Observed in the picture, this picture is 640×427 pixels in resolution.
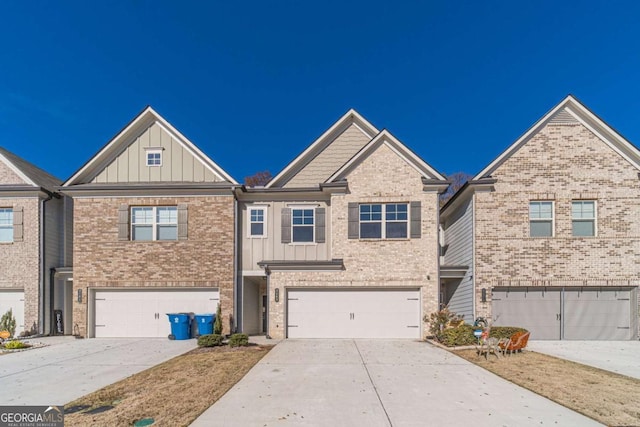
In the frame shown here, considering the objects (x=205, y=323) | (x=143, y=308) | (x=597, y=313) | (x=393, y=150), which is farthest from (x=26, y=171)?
(x=597, y=313)

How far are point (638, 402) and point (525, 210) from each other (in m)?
8.47

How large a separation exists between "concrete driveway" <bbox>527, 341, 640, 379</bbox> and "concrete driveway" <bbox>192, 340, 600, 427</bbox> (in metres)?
3.49

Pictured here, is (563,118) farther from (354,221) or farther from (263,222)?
(263,222)

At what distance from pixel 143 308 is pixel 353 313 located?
8.13 meters

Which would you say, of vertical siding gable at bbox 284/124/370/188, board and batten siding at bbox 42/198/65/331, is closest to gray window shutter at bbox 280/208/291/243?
vertical siding gable at bbox 284/124/370/188

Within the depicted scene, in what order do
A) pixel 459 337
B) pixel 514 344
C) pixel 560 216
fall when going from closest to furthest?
pixel 514 344
pixel 459 337
pixel 560 216

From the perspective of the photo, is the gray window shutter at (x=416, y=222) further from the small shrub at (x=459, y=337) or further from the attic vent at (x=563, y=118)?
the attic vent at (x=563, y=118)

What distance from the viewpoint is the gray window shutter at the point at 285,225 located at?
1475 centimetres

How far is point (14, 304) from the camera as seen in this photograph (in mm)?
14781

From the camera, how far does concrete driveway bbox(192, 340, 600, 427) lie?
5691 mm

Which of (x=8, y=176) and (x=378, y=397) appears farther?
(x=8, y=176)

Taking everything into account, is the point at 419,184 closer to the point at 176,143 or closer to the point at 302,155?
the point at 302,155

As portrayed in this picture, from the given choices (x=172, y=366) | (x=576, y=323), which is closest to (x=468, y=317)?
(x=576, y=323)

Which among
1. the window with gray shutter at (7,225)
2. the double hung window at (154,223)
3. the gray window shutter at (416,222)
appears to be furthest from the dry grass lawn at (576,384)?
the window with gray shutter at (7,225)
